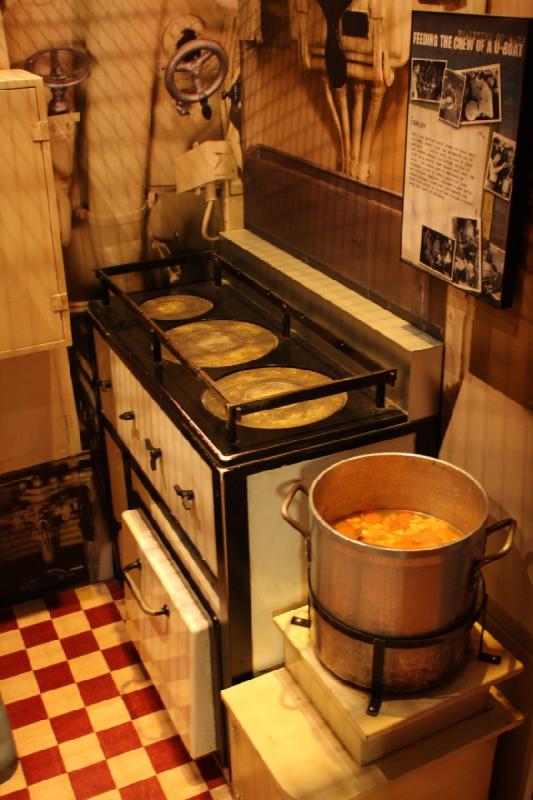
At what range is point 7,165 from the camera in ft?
8.06

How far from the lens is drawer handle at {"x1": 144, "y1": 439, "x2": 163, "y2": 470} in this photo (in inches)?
99.2

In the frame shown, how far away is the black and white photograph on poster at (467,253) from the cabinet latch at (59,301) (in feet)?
4.00

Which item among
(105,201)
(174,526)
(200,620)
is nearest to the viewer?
(200,620)

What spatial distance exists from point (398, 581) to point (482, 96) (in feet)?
3.39

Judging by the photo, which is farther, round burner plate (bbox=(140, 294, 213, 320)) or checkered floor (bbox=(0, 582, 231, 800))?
round burner plate (bbox=(140, 294, 213, 320))

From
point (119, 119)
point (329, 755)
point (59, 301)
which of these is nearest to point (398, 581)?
point (329, 755)

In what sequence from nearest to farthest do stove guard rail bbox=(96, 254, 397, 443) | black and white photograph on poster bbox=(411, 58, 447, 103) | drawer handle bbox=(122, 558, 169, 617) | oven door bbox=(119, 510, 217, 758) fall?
black and white photograph on poster bbox=(411, 58, 447, 103)
stove guard rail bbox=(96, 254, 397, 443)
oven door bbox=(119, 510, 217, 758)
drawer handle bbox=(122, 558, 169, 617)

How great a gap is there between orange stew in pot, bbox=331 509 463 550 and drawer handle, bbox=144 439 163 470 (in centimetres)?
64

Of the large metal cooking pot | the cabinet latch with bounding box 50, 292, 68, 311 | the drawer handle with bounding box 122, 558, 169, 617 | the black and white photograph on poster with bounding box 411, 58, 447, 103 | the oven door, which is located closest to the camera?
the large metal cooking pot

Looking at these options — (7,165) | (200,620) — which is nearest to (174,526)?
(200,620)

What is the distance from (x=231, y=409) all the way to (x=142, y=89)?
1.36 m

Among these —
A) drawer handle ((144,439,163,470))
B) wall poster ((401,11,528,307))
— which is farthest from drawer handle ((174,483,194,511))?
wall poster ((401,11,528,307))

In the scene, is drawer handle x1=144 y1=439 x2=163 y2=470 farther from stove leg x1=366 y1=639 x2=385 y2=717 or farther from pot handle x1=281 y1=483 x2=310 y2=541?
stove leg x1=366 y1=639 x2=385 y2=717

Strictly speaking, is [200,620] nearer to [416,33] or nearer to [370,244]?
[370,244]
